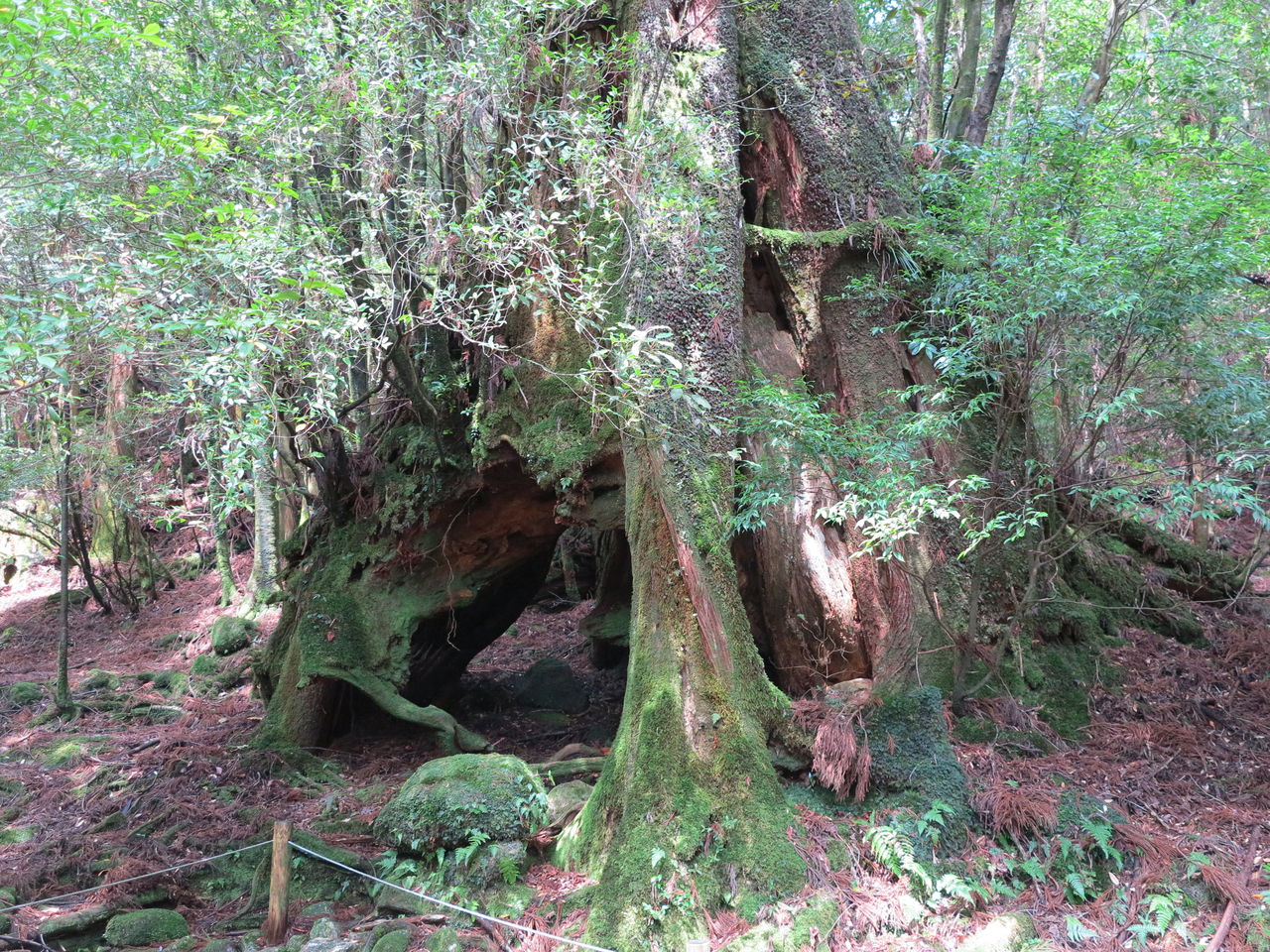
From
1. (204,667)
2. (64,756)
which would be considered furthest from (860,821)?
(204,667)

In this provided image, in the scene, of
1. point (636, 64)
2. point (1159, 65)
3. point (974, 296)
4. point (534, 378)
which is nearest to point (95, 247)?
point (534, 378)

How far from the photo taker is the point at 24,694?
35.4 feet

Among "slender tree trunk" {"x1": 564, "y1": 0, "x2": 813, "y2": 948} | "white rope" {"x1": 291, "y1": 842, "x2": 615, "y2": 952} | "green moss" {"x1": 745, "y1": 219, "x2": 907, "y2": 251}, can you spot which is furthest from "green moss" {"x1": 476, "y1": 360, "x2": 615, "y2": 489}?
"white rope" {"x1": 291, "y1": 842, "x2": 615, "y2": 952}

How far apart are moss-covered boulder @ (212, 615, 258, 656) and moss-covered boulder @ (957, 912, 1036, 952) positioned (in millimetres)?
10645

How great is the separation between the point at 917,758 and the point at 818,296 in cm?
359

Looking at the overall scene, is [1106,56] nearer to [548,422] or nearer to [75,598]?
[548,422]

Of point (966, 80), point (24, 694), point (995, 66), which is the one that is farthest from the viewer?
point (24, 694)

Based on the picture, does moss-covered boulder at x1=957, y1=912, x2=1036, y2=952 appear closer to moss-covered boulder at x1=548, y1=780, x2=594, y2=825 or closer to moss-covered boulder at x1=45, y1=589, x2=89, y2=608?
moss-covered boulder at x1=548, y1=780, x2=594, y2=825

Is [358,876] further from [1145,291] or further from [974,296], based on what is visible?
[1145,291]

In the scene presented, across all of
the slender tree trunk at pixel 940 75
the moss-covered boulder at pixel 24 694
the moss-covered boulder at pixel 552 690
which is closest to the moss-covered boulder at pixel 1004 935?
the moss-covered boulder at pixel 552 690

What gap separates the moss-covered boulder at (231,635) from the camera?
39.2 feet

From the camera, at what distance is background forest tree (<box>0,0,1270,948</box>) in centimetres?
483

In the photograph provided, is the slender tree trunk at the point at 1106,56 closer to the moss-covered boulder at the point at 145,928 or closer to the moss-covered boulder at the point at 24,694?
the moss-covered boulder at the point at 145,928

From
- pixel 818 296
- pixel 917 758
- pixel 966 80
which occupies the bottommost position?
pixel 917 758
